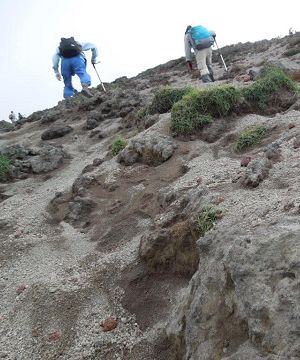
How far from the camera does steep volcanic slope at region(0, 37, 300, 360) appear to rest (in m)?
3.78

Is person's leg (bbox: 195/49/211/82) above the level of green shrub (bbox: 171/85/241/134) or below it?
above

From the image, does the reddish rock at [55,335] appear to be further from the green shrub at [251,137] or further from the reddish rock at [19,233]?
the green shrub at [251,137]

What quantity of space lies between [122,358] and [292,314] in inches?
107

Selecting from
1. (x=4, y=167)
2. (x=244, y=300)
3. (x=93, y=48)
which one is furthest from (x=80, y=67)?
(x=244, y=300)

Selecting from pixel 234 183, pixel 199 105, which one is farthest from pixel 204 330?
pixel 199 105

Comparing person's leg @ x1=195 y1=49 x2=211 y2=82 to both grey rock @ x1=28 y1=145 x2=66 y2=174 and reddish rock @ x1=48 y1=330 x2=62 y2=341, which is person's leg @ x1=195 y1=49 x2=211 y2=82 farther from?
reddish rock @ x1=48 y1=330 x2=62 y2=341

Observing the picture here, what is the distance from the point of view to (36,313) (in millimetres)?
6520

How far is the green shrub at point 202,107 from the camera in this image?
34.6 ft

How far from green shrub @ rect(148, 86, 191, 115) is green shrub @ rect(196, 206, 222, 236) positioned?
720cm

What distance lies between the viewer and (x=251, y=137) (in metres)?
8.77

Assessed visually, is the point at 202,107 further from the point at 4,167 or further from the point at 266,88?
the point at 4,167

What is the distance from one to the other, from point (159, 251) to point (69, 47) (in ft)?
44.2

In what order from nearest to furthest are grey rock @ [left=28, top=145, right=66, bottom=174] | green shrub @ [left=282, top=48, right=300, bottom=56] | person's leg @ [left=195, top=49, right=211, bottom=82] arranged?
grey rock @ [left=28, top=145, right=66, bottom=174] → person's leg @ [left=195, top=49, right=211, bottom=82] → green shrub @ [left=282, top=48, right=300, bottom=56]

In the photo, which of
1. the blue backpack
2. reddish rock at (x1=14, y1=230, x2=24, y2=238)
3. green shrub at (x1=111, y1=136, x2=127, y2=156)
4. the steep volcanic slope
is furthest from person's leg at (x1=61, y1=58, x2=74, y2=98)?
reddish rock at (x1=14, y1=230, x2=24, y2=238)
